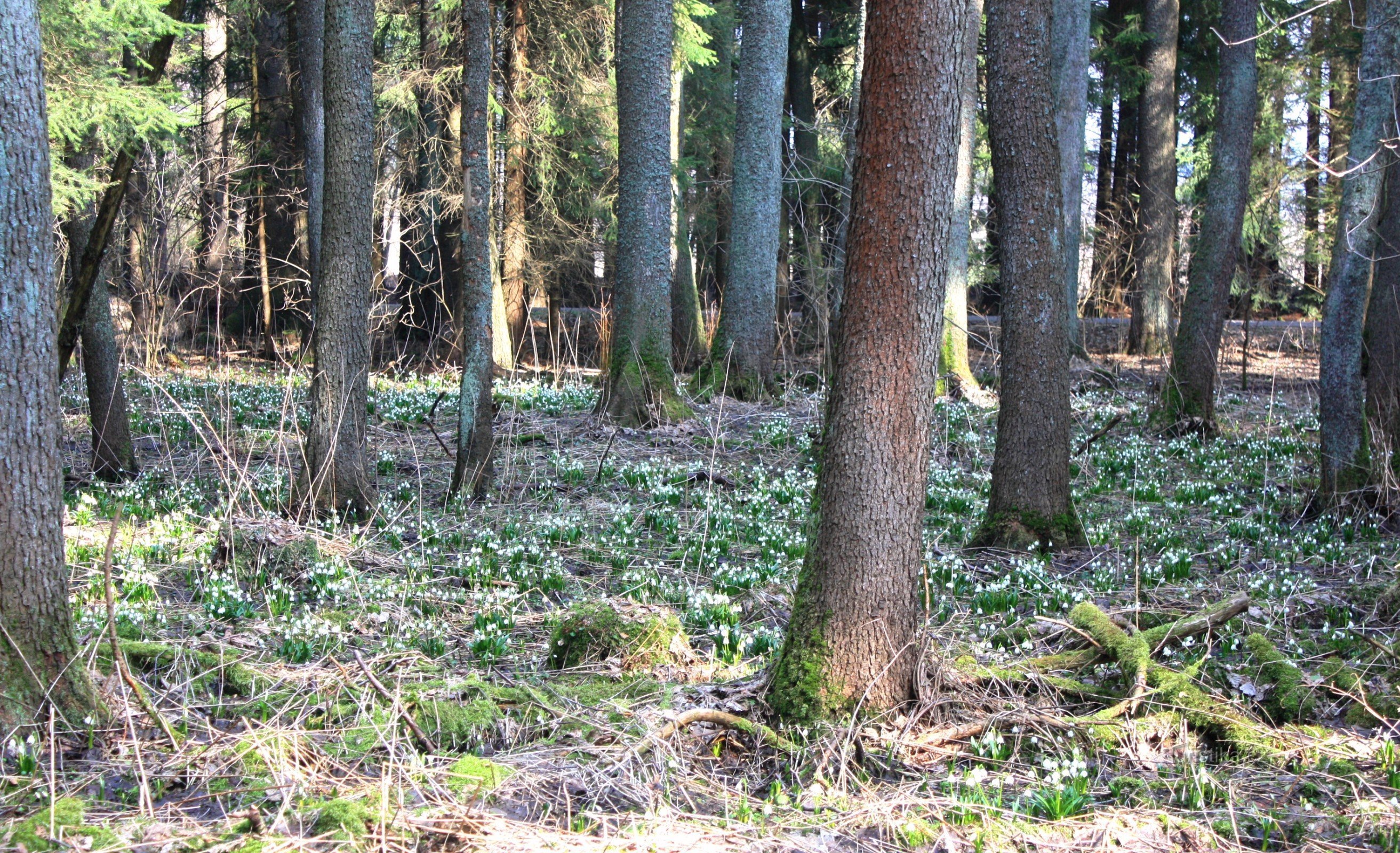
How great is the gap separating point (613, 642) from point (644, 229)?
8433mm

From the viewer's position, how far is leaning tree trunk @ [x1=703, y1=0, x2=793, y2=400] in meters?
15.6

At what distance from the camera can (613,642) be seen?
5.73 metres

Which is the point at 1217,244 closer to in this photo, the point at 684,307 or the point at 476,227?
the point at 684,307

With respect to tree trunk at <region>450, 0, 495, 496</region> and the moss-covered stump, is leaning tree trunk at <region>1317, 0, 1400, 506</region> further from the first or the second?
tree trunk at <region>450, 0, 495, 496</region>

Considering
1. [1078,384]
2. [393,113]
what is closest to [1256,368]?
[1078,384]

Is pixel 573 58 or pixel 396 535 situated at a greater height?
pixel 573 58

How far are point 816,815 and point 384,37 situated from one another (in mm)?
20125

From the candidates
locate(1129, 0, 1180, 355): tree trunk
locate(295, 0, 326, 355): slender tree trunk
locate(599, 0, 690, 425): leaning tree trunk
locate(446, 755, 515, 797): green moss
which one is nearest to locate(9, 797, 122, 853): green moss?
locate(446, 755, 515, 797): green moss

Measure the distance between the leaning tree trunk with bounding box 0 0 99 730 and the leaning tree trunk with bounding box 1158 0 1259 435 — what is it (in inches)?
526

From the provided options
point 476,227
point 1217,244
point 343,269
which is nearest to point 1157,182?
point 1217,244

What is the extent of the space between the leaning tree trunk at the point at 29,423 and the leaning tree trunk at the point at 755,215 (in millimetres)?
11597

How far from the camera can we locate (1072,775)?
422 centimetres

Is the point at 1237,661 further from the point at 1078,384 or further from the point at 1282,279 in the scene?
the point at 1282,279

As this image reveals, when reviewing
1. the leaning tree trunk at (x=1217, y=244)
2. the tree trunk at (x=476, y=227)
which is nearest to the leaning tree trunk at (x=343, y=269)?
the tree trunk at (x=476, y=227)
